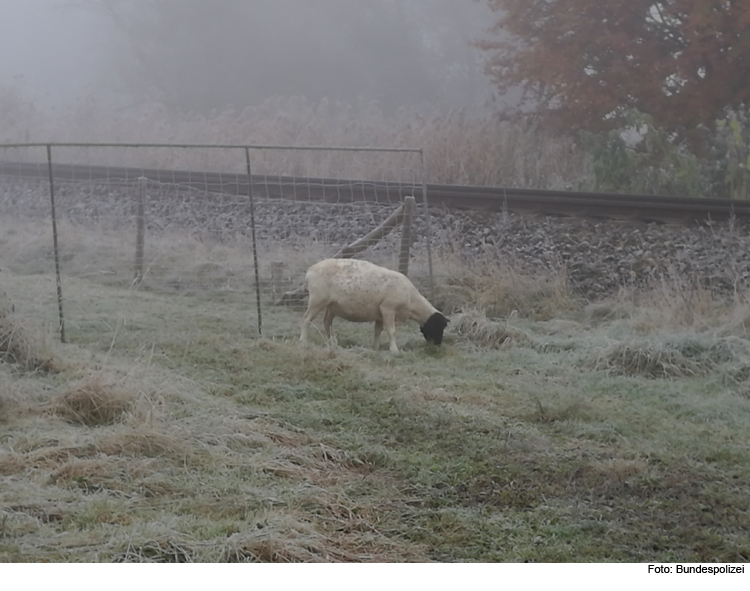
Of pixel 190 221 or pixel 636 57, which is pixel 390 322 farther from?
pixel 636 57

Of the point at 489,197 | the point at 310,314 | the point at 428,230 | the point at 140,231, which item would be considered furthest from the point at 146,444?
the point at 489,197

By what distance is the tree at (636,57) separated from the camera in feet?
24.1

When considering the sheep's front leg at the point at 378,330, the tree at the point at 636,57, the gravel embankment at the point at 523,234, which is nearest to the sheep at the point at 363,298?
the sheep's front leg at the point at 378,330

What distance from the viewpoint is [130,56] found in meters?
10.5

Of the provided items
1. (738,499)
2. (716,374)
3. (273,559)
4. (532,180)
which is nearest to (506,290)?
(716,374)

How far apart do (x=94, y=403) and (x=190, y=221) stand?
3.65 meters

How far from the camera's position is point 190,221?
26.6 feet

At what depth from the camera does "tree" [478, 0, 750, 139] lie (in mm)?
7332

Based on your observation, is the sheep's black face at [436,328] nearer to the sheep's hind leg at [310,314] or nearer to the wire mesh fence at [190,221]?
the sheep's hind leg at [310,314]

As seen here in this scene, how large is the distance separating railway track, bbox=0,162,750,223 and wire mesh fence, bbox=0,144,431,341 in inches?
0.9

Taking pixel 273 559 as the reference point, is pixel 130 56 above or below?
above

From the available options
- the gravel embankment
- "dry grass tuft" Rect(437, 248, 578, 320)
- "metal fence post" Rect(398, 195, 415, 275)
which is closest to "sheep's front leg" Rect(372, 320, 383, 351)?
"dry grass tuft" Rect(437, 248, 578, 320)
